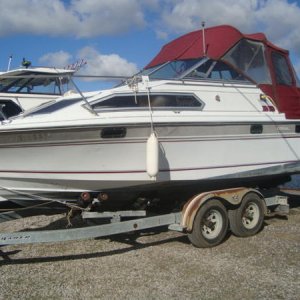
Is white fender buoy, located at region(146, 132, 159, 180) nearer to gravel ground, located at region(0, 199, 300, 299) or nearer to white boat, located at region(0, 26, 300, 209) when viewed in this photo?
white boat, located at region(0, 26, 300, 209)


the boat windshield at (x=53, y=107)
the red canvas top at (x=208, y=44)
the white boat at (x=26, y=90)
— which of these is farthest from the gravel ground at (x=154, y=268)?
the white boat at (x=26, y=90)

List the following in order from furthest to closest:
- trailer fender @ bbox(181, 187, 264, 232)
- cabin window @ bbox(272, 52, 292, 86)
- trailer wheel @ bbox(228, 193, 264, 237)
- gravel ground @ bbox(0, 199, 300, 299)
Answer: cabin window @ bbox(272, 52, 292, 86), trailer wheel @ bbox(228, 193, 264, 237), trailer fender @ bbox(181, 187, 264, 232), gravel ground @ bbox(0, 199, 300, 299)

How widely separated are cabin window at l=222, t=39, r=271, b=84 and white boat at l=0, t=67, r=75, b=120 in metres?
3.48

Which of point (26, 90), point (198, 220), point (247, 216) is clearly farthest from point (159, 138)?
point (26, 90)

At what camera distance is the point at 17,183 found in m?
5.95

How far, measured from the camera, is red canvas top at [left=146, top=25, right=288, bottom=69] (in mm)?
7480

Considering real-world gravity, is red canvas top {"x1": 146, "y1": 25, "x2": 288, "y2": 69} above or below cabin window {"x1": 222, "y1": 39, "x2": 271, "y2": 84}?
above

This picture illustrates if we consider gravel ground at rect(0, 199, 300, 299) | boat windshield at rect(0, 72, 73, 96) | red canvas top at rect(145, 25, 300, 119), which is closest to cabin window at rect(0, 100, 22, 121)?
boat windshield at rect(0, 72, 73, 96)

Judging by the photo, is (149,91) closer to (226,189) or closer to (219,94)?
(219,94)

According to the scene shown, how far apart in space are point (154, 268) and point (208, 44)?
3.93 meters

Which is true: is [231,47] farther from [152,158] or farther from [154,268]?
[154,268]

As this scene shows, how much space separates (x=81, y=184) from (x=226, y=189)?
2232 millimetres

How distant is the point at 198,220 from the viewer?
6270 mm

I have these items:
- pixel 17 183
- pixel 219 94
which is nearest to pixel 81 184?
pixel 17 183
